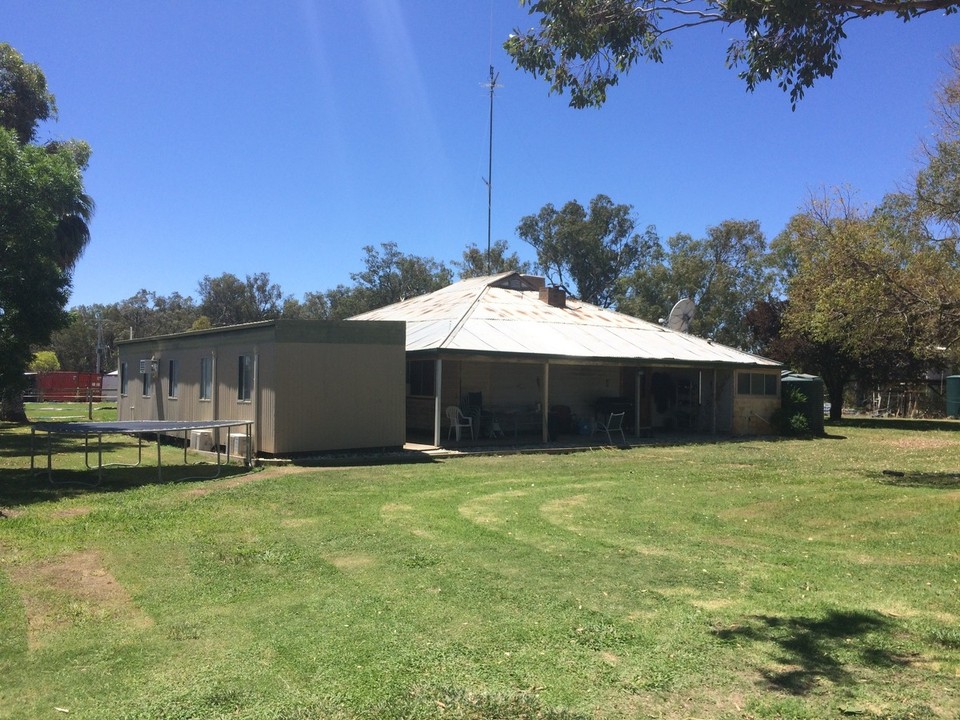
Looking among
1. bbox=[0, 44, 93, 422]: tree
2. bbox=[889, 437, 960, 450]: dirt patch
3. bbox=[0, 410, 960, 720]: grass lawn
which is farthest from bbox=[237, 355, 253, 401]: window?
bbox=[889, 437, 960, 450]: dirt patch

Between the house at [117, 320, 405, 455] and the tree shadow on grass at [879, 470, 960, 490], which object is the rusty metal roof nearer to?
the house at [117, 320, 405, 455]

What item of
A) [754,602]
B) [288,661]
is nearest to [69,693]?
[288,661]

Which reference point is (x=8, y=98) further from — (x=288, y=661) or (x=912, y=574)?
(x=912, y=574)

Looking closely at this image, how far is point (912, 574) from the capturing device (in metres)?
6.51

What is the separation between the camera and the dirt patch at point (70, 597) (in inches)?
201

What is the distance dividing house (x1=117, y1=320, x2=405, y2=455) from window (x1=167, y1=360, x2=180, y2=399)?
213 centimetres

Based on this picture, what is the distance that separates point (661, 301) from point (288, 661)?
4646 centimetres

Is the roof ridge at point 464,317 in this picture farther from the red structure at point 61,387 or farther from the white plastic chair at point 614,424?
the red structure at point 61,387

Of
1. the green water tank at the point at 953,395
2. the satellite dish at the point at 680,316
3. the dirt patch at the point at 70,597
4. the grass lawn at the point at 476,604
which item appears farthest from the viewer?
the green water tank at the point at 953,395

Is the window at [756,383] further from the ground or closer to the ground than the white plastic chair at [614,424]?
further from the ground

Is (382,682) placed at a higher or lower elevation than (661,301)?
lower

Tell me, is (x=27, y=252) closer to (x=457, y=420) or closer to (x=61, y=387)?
(x=457, y=420)

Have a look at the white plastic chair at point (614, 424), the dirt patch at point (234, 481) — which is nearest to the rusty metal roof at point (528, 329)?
the white plastic chair at point (614, 424)

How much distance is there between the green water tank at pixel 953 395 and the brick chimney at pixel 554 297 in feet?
68.9
